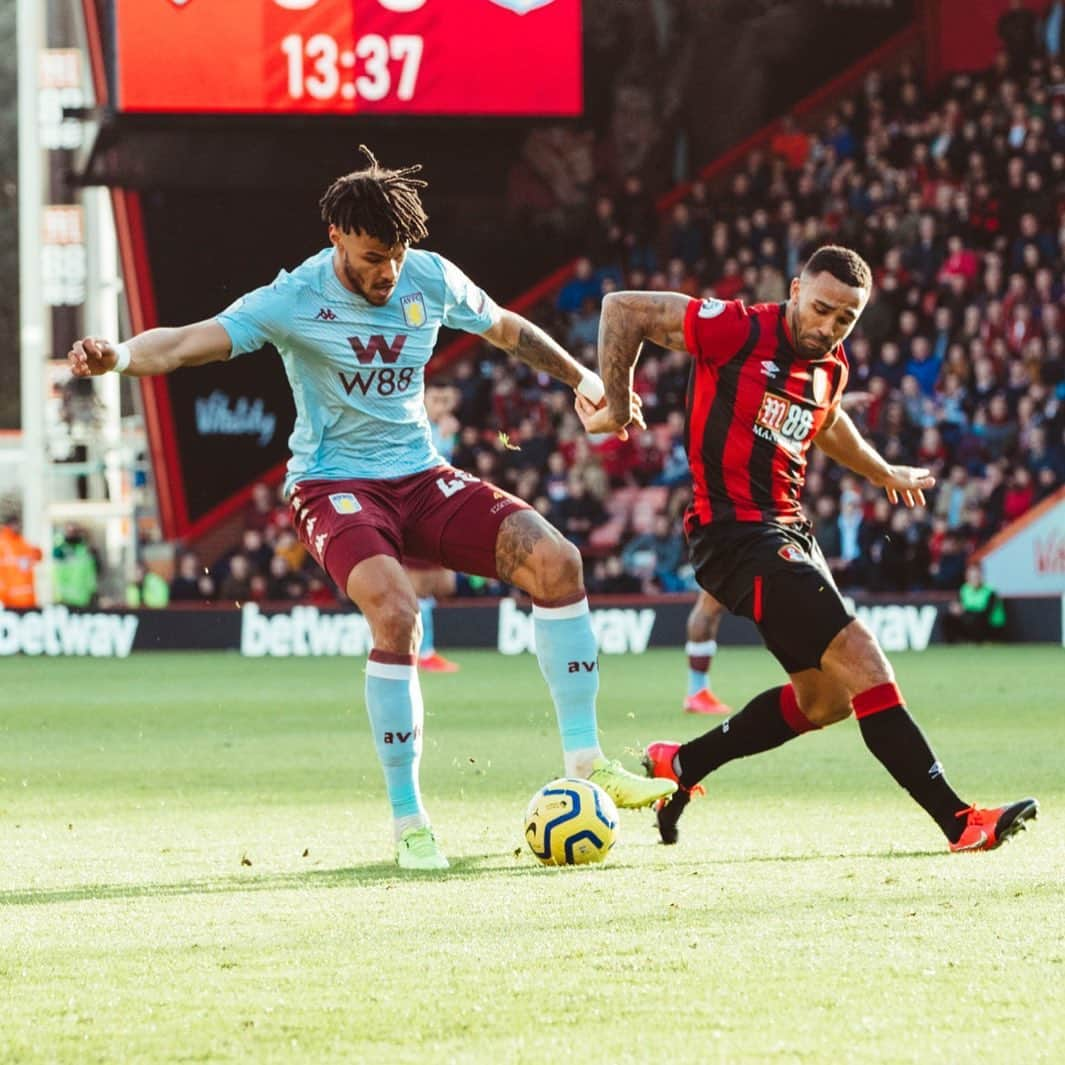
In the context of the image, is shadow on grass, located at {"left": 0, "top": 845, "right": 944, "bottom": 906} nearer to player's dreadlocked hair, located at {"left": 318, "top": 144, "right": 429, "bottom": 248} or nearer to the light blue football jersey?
the light blue football jersey

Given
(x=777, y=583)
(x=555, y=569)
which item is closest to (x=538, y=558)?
(x=555, y=569)

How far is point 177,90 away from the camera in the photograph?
20.8 m

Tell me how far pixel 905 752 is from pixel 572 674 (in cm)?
112

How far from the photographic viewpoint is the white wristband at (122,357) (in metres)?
6.54

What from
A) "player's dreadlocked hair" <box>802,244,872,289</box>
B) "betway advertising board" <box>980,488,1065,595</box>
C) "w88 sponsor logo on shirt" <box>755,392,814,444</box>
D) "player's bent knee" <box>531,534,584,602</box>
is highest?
"player's dreadlocked hair" <box>802,244,872,289</box>

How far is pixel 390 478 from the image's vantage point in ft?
23.8

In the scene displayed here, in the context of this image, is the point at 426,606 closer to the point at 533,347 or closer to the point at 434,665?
the point at 434,665

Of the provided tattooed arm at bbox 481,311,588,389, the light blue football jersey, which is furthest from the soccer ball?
tattooed arm at bbox 481,311,588,389

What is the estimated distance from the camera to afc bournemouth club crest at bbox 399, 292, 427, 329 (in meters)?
7.21

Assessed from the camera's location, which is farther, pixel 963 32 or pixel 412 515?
pixel 963 32

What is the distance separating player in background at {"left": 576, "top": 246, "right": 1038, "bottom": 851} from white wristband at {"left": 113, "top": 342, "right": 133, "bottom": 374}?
5.14 feet

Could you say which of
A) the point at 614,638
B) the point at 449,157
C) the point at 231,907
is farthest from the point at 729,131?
the point at 231,907

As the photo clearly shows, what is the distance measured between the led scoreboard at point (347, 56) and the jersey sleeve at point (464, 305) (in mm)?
13554

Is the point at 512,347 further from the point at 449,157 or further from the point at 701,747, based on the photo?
the point at 449,157
